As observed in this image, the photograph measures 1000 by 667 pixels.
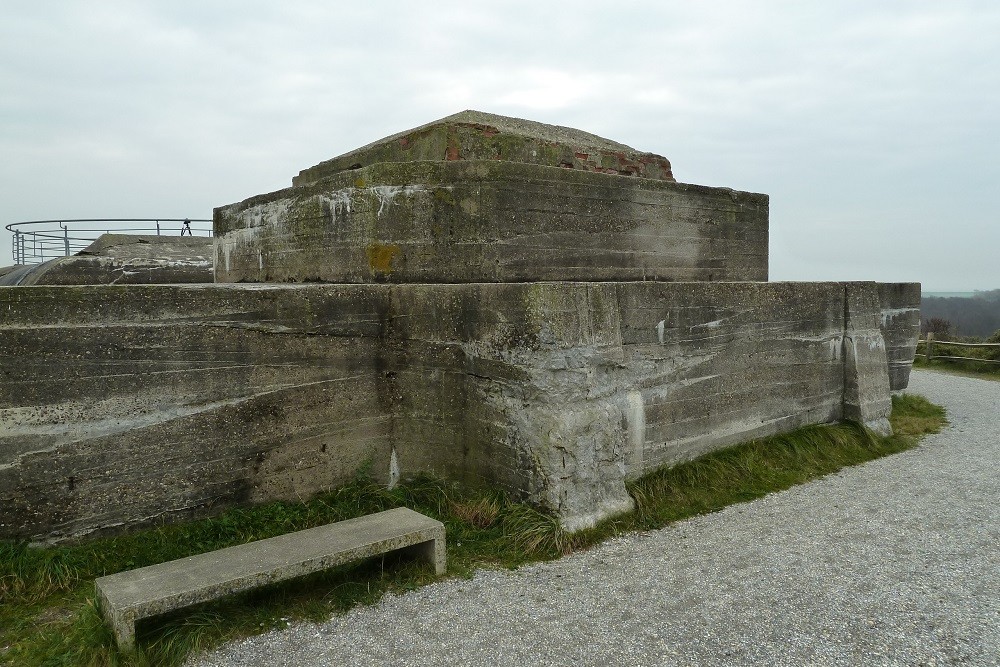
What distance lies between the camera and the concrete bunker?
13.0 feet

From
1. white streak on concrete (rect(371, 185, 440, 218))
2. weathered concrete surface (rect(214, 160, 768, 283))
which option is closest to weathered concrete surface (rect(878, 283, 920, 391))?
weathered concrete surface (rect(214, 160, 768, 283))

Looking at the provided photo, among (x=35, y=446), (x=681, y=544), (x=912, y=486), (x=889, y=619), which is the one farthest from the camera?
(x=912, y=486)

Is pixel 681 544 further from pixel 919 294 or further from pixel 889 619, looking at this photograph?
pixel 919 294

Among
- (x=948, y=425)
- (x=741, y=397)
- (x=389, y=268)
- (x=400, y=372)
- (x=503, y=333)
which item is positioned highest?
(x=389, y=268)

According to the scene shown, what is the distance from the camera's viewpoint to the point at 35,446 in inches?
149

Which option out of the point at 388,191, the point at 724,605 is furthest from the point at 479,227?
the point at 724,605

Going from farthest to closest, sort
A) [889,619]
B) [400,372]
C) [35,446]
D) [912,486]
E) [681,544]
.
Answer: [912,486] < [400,372] < [681,544] < [35,446] < [889,619]

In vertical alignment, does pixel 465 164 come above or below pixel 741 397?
above

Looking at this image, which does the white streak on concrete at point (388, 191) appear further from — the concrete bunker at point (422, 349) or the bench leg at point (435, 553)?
the bench leg at point (435, 553)

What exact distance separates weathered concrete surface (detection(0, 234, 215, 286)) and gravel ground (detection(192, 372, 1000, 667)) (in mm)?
7508

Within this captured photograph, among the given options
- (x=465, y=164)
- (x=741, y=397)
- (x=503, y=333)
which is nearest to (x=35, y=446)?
(x=503, y=333)

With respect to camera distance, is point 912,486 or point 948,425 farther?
point 948,425

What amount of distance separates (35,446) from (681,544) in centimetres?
382

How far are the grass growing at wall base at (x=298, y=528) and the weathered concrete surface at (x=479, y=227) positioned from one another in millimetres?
1644
